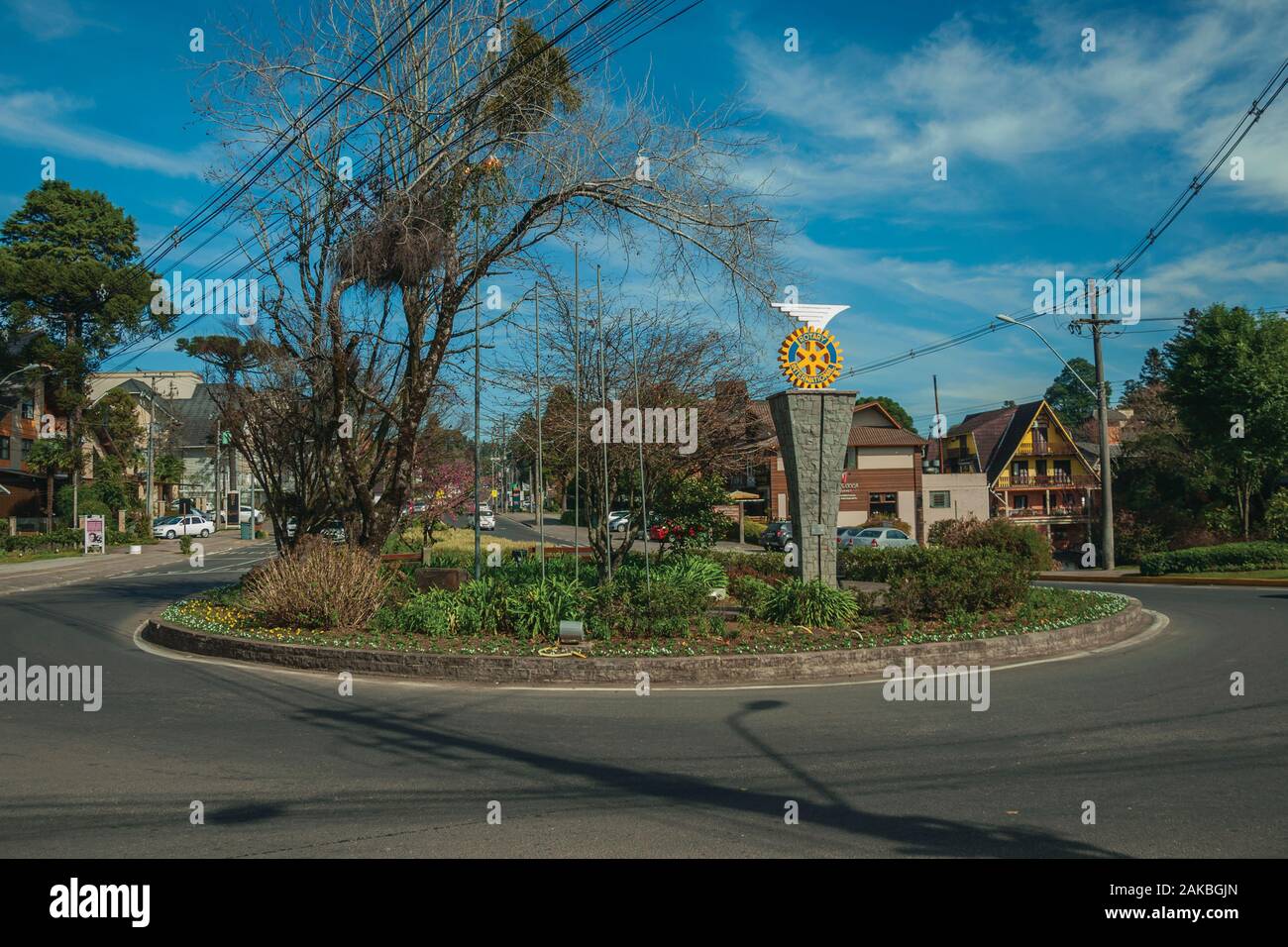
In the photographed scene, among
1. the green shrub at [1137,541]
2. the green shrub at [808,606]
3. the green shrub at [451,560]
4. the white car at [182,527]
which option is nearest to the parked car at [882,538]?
the green shrub at [1137,541]

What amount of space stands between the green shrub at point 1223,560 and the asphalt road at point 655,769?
17.0 m

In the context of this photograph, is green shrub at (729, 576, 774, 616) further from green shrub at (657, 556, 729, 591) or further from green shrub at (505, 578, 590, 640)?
green shrub at (505, 578, 590, 640)

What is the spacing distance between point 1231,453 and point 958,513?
18.8 meters

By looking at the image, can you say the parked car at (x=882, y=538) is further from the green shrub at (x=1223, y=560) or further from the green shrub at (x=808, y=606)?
the green shrub at (x=808, y=606)

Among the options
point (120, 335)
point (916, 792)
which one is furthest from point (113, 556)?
point (916, 792)

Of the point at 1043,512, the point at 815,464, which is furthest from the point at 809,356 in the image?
the point at 1043,512

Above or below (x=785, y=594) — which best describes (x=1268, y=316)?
above

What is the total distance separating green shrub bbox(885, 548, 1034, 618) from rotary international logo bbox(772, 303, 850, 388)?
348 centimetres

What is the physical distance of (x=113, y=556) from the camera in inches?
1705

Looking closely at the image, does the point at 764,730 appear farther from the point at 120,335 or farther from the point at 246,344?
the point at 120,335

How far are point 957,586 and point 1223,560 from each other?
57.8ft

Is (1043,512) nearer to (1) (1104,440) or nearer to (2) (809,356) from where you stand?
(1) (1104,440)

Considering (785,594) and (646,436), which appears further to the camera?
(646,436)

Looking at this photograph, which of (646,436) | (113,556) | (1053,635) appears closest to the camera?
(1053,635)
